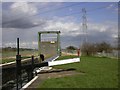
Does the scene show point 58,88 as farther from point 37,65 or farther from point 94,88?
point 37,65

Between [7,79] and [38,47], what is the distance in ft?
109

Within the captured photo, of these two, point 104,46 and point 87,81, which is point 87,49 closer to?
point 104,46

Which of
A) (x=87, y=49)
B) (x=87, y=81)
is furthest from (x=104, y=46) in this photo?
(x=87, y=81)

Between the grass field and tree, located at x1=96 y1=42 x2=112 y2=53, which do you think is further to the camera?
tree, located at x1=96 y1=42 x2=112 y2=53


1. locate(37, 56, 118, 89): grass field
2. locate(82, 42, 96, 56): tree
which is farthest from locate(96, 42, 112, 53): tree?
locate(37, 56, 118, 89): grass field

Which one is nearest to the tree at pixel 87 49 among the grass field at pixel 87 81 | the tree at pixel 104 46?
the tree at pixel 104 46

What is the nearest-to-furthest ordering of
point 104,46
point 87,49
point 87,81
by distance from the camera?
point 87,81, point 87,49, point 104,46

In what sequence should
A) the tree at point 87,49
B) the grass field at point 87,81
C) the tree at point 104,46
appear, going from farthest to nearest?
the tree at point 104,46, the tree at point 87,49, the grass field at point 87,81

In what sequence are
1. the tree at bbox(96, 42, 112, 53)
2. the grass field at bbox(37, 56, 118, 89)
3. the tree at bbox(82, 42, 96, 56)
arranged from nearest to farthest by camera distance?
the grass field at bbox(37, 56, 118, 89) → the tree at bbox(82, 42, 96, 56) → the tree at bbox(96, 42, 112, 53)

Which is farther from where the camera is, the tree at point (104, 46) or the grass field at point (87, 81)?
the tree at point (104, 46)

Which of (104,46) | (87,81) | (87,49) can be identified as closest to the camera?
(87,81)

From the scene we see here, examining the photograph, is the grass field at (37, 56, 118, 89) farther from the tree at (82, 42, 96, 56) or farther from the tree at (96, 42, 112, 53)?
the tree at (96, 42, 112, 53)

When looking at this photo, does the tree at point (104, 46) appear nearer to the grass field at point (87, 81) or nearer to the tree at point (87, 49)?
the tree at point (87, 49)

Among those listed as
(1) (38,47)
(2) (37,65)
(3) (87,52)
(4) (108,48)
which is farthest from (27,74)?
(4) (108,48)
